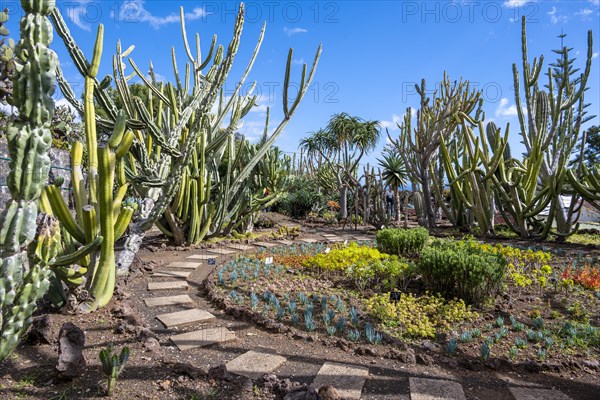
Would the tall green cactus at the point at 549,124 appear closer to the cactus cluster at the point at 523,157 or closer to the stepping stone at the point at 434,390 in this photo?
the cactus cluster at the point at 523,157

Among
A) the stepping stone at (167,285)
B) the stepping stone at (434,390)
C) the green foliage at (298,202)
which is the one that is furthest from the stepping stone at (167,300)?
the green foliage at (298,202)

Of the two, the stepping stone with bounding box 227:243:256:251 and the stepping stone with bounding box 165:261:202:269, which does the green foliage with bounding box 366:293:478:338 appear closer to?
the stepping stone with bounding box 165:261:202:269

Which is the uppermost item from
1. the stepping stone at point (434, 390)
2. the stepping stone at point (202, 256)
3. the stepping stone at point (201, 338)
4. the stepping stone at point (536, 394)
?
the stepping stone at point (202, 256)

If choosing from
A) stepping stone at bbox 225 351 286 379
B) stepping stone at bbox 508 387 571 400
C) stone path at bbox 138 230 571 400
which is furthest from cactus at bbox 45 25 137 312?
stepping stone at bbox 508 387 571 400

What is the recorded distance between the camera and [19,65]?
1972 mm

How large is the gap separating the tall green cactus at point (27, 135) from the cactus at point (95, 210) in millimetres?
1183

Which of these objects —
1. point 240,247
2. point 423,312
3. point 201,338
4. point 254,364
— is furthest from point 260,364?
point 240,247

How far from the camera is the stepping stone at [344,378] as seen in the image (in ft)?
7.92

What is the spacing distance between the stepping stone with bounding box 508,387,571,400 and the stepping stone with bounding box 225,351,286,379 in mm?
1631

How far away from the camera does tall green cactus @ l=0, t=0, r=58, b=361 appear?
6.46 feet


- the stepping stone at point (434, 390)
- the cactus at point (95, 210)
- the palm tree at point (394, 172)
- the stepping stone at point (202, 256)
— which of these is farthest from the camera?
Result: the palm tree at point (394, 172)

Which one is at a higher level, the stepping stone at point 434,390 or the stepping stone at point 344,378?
the stepping stone at point 344,378

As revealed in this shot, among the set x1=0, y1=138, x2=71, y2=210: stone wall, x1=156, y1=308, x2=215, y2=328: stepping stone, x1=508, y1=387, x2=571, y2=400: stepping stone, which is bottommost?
x1=508, y1=387, x2=571, y2=400: stepping stone

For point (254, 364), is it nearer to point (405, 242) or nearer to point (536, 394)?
point (536, 394)
